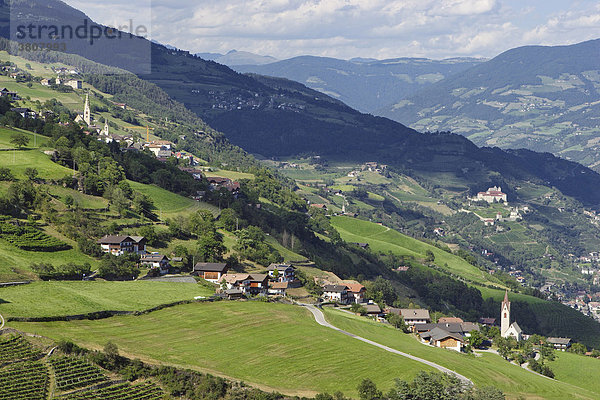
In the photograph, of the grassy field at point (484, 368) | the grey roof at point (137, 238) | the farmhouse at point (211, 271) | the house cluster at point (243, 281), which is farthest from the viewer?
the farmhouse at point (211, 271)

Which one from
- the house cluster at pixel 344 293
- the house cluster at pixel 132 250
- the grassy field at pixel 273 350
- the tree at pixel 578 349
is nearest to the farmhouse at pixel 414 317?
the house cluster at pixel 344 293

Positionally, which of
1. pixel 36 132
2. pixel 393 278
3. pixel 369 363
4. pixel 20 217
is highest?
pixel 36 132

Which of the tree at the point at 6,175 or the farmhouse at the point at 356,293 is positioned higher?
the tree at the point at 6,175

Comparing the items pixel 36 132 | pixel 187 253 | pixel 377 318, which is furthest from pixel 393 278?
pixel 36 132

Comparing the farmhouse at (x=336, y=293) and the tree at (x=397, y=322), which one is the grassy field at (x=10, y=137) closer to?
the farmhouse at (x=336, y=293)

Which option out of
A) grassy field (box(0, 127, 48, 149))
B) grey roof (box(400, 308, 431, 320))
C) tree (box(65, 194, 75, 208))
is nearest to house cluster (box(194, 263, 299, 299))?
grey roof (box(400, 308, 431, 320))

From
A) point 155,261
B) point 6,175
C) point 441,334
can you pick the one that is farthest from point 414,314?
point 6,175

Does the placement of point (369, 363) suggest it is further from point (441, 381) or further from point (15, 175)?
point (15, 175)
